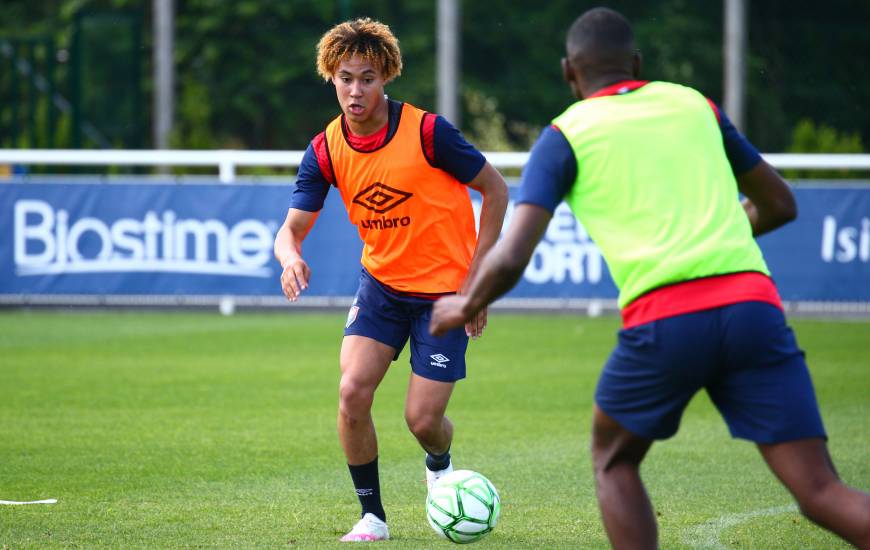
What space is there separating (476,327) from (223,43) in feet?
93.2

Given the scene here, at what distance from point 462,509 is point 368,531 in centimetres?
44

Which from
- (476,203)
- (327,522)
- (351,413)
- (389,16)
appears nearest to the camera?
(351,413)

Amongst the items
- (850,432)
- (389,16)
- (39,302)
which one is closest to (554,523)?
(850,432)

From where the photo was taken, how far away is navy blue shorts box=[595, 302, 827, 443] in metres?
4.08

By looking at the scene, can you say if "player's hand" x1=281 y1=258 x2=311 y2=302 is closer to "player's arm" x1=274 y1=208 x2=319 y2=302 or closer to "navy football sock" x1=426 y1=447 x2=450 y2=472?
"player's arm" x1=274 y1=208 x2=319 y2=302

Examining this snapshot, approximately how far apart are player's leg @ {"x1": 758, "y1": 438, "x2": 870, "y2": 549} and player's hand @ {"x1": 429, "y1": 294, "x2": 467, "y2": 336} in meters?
1.04

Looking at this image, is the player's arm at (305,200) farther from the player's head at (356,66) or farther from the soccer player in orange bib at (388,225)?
the player's head at (356,66)

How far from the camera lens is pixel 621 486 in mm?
4312

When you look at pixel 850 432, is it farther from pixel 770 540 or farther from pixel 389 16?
pixel 389 16

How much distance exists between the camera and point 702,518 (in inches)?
252

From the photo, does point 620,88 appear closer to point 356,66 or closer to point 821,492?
point 821,492

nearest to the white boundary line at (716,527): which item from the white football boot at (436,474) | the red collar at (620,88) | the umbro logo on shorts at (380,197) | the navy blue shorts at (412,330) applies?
the white football boot at (436,474)

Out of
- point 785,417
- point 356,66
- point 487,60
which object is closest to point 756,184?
point 785,417

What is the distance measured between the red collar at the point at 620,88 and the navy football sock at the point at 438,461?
2575mm
